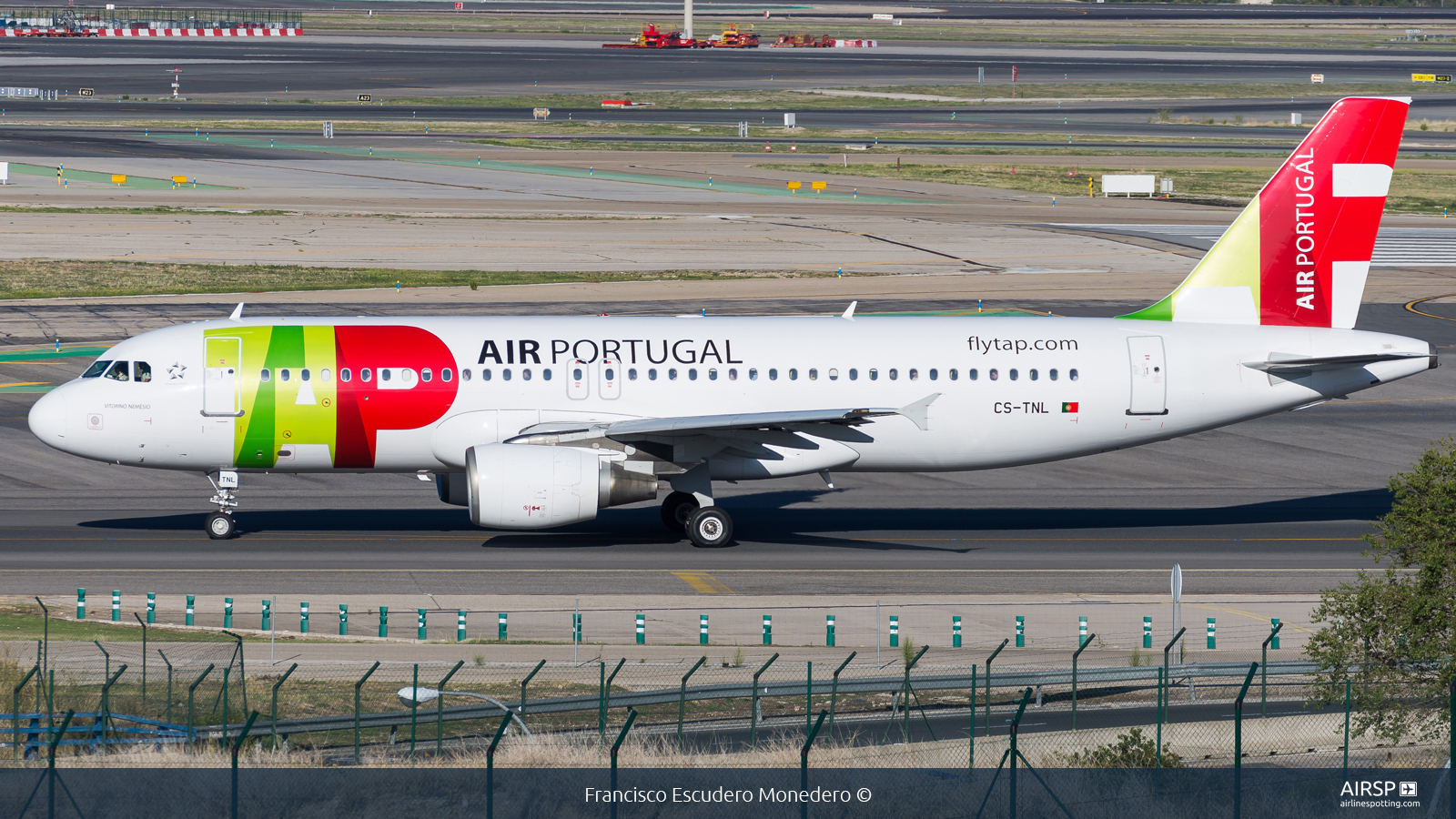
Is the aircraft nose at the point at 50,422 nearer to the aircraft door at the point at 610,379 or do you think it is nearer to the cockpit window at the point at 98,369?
the cockpit window at the point at 98,369

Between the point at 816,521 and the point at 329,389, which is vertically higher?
the point at 329,389

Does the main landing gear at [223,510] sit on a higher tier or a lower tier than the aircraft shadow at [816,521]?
higher

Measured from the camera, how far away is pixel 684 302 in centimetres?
6912

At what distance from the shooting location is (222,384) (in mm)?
35656

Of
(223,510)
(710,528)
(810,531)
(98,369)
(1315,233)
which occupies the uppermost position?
(1315,233)

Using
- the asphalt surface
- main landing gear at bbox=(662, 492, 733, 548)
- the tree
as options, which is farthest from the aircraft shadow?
the tree

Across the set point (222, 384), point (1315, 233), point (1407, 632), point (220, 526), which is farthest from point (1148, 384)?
point (220, 526)

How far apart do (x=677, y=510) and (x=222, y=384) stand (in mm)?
10669

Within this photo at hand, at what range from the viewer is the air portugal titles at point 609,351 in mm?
36438

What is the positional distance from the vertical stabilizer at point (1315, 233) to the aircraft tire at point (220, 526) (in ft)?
73.0

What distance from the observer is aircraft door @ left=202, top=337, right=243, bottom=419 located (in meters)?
35.6

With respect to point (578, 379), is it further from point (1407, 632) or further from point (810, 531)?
point (1407, 632)

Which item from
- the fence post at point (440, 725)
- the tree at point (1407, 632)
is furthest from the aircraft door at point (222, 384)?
the tree at point (1407, 632)

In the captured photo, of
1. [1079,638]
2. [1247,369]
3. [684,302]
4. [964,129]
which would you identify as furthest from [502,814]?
[964,129]
